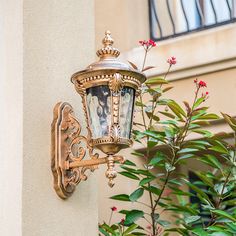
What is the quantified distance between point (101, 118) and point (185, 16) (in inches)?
129

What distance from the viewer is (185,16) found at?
5.91 m

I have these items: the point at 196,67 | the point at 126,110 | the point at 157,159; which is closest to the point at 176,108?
the point at 157,159

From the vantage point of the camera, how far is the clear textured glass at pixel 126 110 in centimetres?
285

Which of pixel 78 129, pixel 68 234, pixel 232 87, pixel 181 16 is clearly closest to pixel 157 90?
pixel 78 129

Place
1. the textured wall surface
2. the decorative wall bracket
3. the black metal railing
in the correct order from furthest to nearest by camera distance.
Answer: the black metal railing, the decorative wall bracket, the textured wall surface

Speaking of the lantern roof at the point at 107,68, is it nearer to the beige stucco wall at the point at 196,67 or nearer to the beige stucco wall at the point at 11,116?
the beige stucco wall at the point at 11,116

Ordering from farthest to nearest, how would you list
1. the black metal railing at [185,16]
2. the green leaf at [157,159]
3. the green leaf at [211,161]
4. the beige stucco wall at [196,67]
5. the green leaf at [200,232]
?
1. the black metal railing at [185,16]
2. the beige stucco wall at [196,67]
3. the green leaf at [211,161]
4. the green leaf at [157,159]
5. the green leaf at [200,232]

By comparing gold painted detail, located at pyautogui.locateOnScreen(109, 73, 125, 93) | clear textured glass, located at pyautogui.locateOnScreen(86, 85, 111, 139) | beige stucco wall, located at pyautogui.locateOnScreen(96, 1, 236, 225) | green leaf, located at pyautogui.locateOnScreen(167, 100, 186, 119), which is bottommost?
clear textured glass, located at pyautogui.locateOnScreen(86, 85, 111, 139)

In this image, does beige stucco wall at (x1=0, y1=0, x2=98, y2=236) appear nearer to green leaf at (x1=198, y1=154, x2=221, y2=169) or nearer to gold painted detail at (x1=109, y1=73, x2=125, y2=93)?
gold painted detail at (x1=109, y1=73, x2=125, y2=93)

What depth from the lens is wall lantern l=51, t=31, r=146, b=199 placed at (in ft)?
9.22

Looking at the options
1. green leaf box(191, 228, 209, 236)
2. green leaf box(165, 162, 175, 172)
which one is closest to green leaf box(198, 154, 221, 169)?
green leaf box(165, 162, 175, 172)

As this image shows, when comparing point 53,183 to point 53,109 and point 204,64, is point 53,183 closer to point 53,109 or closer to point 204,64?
point 53,109

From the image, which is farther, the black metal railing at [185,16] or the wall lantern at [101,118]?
the black metal railing at [185,16]

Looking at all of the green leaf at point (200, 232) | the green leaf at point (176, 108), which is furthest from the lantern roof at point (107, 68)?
the green leaf at point (200, 232)
